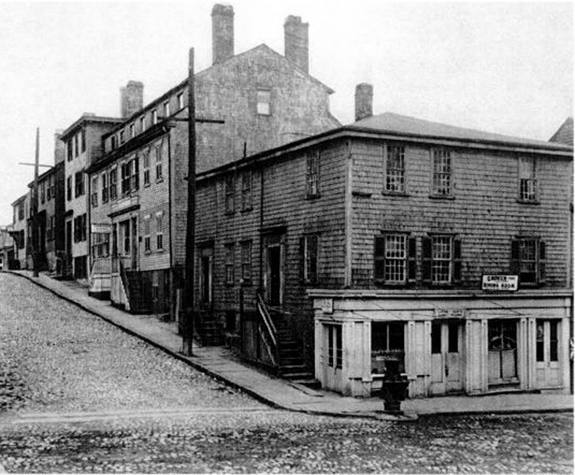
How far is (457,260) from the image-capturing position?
23.5m

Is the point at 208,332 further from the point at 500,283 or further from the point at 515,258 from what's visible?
the point at 515,258

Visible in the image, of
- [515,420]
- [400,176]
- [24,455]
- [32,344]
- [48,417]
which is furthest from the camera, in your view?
[32,344]

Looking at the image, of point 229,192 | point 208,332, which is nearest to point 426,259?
point 208,332

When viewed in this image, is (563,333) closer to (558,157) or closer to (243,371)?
(558,157)

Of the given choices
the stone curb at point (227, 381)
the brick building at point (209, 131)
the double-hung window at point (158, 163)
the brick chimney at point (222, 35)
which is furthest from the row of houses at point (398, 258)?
the brick chimney at point (222, 35)

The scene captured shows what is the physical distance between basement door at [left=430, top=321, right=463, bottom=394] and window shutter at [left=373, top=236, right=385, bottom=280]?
2.05 meters

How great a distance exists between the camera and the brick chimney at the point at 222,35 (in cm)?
3506

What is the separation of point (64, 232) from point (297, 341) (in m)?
35.6

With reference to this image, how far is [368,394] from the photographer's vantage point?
21453mm

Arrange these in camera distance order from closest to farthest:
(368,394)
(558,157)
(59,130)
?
(368,394) < (558,157) < (59,130)

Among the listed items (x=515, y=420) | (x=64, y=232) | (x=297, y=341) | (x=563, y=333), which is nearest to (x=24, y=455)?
(x=515, y=420)

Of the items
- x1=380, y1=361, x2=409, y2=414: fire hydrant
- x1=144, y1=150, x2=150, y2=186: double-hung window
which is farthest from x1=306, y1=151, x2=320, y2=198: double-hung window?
x1=144, y1=150, x2=150, y2=186: double-hung window

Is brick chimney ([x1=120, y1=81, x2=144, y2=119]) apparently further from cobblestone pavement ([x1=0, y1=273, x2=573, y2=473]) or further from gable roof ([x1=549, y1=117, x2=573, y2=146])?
cobblestone pavement ([x1=0, y1=273, x2=573, y2=473])

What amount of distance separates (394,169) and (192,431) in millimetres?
10537
